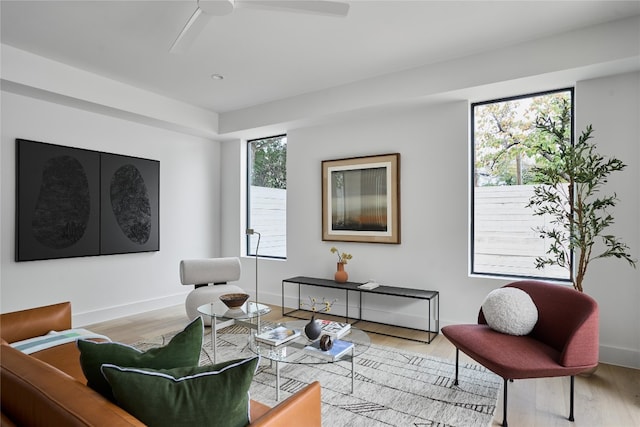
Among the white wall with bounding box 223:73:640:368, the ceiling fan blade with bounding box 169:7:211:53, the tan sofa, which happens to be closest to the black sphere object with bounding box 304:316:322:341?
the tan sofa

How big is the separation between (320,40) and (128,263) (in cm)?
355

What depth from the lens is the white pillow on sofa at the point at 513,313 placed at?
2521 millimetres

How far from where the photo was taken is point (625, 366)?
3041 mm

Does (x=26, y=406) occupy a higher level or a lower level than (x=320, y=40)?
lower

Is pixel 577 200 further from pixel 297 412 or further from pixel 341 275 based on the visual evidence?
pixel 297 412

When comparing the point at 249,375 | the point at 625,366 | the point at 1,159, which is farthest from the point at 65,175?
the point at 625,366

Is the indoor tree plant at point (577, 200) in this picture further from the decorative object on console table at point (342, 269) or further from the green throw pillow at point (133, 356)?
the green throw pillow at point (133, 356)

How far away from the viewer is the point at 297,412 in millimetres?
1253

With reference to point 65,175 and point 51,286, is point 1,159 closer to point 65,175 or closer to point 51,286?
point 65,175

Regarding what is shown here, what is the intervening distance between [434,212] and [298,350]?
2.30m

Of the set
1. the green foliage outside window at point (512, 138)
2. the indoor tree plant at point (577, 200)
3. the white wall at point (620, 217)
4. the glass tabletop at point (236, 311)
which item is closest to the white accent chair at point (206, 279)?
the glass tabletop at point (236, 311)

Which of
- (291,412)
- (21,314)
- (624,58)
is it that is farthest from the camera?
(624,58)

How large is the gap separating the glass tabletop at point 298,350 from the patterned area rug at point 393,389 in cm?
34

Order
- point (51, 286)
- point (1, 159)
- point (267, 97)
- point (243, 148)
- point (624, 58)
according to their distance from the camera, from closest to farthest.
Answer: point (624, 58) < point (1, 159) < point (51, 286) < point (267, 97) < point (243, 148)
